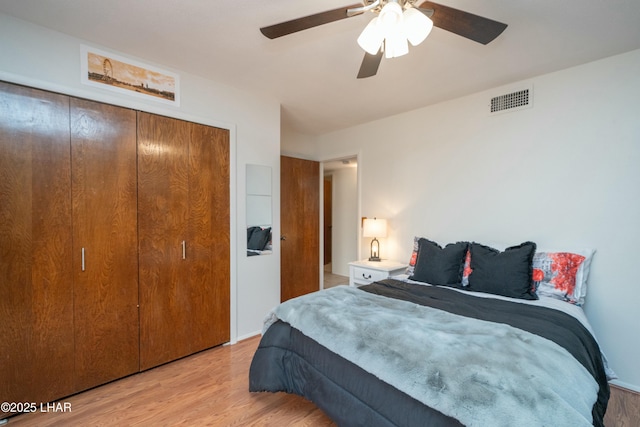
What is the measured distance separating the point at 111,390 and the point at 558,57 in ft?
14.0

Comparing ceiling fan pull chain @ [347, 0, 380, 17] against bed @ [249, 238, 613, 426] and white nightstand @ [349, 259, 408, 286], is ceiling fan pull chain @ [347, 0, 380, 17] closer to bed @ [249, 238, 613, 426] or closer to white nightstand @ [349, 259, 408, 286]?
bed @ [249, 238, 613, 426]


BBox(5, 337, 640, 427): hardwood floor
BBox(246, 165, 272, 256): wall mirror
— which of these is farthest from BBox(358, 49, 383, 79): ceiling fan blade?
BBox(5, 337, 640, 427): hardwood floor

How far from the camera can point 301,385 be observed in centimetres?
175

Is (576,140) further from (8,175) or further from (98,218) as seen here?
(8,175)

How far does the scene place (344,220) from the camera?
5828mm

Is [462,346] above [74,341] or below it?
above

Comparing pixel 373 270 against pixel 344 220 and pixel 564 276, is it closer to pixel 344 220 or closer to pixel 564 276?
pixel 564 276

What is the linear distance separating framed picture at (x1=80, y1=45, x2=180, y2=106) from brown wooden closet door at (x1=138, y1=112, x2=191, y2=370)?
7.9 inches

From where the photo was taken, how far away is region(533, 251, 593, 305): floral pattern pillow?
2074 millimetres

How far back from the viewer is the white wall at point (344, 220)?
5.62 metres

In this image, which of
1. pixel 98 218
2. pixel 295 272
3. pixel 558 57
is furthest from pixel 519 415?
pixel 295 272

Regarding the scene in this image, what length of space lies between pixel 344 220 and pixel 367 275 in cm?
272

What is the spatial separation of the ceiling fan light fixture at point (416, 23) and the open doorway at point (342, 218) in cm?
406

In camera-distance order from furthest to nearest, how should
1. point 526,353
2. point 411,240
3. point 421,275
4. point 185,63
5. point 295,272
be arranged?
1. point 295,272
2. point 411,240
3. point 421,275
4. point 185,63
5. point 526,353
